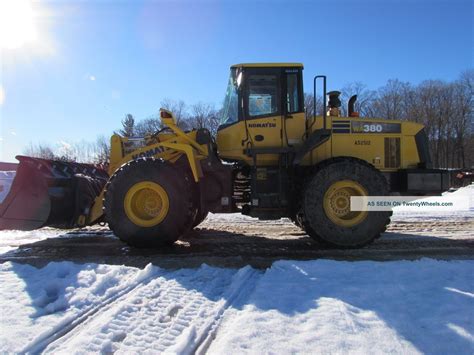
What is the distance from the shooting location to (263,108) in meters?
6.31

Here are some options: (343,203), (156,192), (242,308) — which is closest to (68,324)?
(242,308)

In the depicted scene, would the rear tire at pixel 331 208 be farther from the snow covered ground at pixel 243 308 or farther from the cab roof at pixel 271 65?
the cab roof at pixel 271 65

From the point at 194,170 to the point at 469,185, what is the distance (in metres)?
18.9

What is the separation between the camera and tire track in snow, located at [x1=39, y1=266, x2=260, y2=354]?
2.68m

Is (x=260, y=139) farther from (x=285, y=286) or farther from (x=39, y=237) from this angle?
(x=39, y=237)

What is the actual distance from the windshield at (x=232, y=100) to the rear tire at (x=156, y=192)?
4.56 ft

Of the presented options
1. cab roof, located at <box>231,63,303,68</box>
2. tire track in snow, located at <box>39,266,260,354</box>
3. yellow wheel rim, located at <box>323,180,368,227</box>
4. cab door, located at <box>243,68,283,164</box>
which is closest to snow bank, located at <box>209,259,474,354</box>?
tire track in snow, located at <box>39,266,260,354</box>

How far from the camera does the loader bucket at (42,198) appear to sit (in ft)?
20.3

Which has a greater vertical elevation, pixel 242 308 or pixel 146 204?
pixel 146 204

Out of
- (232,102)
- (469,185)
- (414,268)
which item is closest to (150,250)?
(232,102)

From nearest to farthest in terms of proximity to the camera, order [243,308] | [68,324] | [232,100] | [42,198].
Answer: [68,324], [243,308], [42,198], [232,100]

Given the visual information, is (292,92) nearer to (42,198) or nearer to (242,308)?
(242,308)

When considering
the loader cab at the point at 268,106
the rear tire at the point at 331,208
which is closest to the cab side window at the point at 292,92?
the loader cab at the point at 268,106

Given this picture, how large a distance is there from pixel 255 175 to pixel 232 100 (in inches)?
54.9
